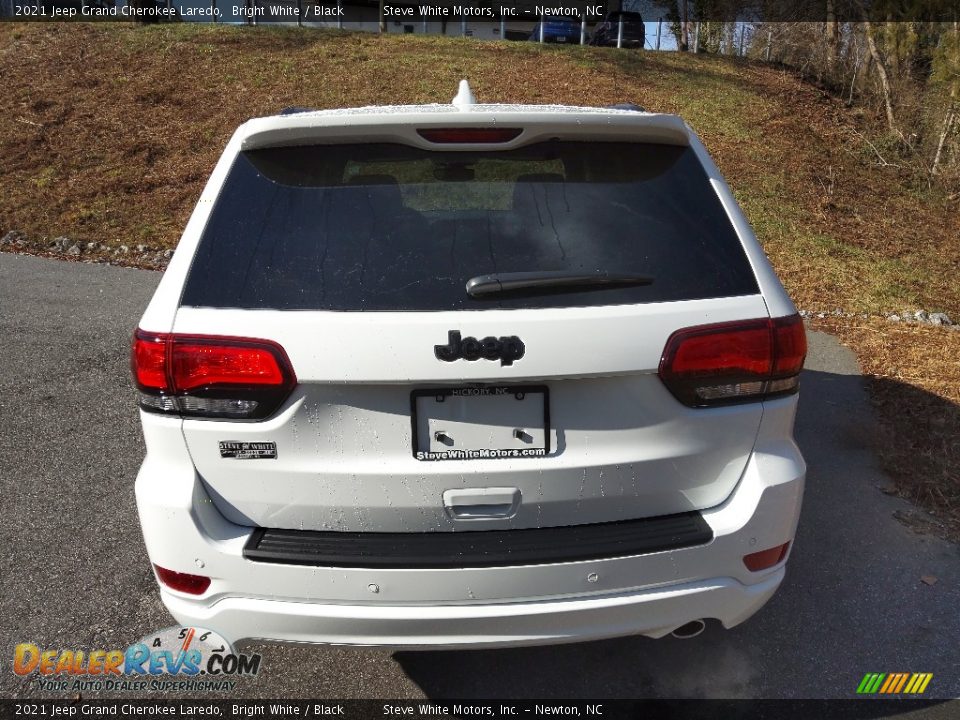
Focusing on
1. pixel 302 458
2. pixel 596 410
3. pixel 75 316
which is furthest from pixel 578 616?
pixel 75 316

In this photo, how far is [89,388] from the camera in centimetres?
564

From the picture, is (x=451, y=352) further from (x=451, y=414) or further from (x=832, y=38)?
(x=832, y=38)

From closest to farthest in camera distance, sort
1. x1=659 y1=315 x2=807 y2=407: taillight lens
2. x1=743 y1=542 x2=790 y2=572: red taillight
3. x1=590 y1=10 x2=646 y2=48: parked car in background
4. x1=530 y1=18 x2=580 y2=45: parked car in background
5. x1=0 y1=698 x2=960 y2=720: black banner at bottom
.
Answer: x1=659 y1=315 x2=807 y2=407: taillight lens
x1=743 y1=542 x2=790 y2=572: red taillight
x1=0 y1=698 x2=960 y2=720: black banner at bottom
x1=590 y1=10 x2=646 y2=48: parked car in background
x1=530 y1=18 x2=580 y2=45: parked car in background

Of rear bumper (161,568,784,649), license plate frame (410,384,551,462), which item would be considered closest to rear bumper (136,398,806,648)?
rear bumper (161,568,784,649)

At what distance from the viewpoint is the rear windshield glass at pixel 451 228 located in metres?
2.19

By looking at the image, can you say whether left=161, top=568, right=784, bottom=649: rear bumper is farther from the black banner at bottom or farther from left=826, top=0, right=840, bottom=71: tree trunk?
left=826, top=0, right=840, bottom=71: tree trunk

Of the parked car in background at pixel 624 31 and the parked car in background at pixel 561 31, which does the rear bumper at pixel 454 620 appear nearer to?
the parked car in background at pixel 624 31

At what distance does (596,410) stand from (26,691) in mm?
2235

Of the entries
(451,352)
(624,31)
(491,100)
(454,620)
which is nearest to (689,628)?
(454,620)

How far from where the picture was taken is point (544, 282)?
219 cm

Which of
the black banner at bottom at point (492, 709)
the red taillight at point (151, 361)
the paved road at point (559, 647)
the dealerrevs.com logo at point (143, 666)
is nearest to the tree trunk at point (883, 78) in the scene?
the paved road at point (559, 647)

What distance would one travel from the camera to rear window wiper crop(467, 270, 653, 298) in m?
2.16

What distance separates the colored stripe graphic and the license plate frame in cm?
164

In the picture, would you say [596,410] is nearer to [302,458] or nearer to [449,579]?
[449,579]
